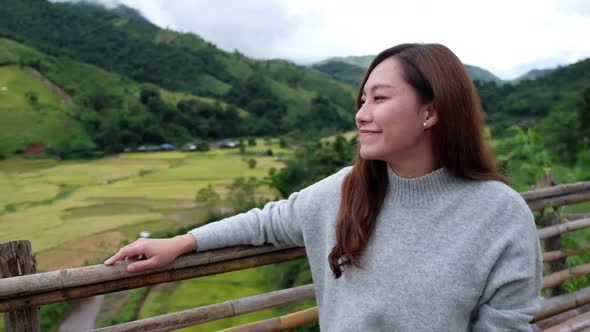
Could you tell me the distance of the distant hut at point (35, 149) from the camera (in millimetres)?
32438

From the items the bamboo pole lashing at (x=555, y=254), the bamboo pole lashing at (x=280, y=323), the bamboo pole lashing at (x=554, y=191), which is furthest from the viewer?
the bamboo pole lashing at (x=555, y=254)

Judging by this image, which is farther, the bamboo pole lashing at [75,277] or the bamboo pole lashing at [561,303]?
the bamboo pole lashing at [561,303]

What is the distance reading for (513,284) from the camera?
103 cm

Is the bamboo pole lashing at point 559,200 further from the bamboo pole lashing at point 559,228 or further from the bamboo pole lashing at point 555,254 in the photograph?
the bamboo pole lashing at point 555,254

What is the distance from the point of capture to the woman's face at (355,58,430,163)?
108 cm

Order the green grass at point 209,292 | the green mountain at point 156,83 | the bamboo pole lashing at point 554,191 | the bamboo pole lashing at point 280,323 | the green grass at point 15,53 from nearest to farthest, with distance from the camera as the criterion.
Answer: the bamboo pole lashing at point 280,323, the bamboo pole lashing at point 554,191, the green grass at point 209,292, the green grass at point 15,53, the green mountain at point 156,83

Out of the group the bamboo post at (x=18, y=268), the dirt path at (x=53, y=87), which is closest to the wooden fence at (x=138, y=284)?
the bamboo post at (x=18, y=268)

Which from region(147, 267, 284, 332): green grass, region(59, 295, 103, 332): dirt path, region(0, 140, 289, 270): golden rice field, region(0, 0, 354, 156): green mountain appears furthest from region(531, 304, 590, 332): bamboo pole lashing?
region(0, 0, 354, 156): green mountain

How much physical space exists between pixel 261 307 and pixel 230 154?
46.5 metres

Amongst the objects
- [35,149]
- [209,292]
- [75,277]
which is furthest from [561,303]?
[35,149]

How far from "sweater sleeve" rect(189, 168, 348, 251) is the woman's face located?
22 cm

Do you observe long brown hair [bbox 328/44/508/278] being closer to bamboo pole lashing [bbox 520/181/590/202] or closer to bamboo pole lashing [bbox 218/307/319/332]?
bamboo pole lashing [bbox 218/307/319/332]

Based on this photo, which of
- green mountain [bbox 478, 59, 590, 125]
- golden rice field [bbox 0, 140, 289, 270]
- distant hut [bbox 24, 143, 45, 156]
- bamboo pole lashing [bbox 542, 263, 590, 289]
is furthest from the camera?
distant hut [bbox 24, 143, 45, 156]

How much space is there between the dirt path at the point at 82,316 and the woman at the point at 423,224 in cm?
1567
